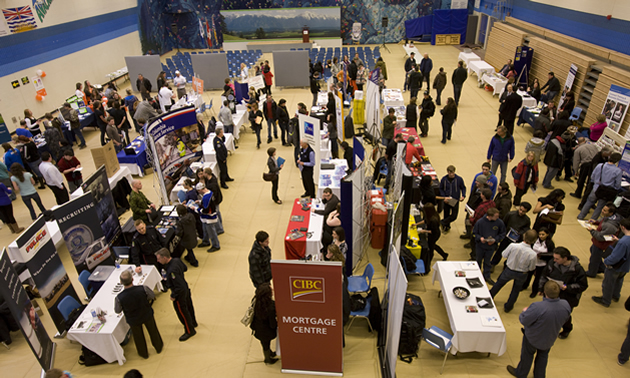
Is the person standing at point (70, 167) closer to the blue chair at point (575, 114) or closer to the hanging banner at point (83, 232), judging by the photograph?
the hanging banner at point (83, 232)

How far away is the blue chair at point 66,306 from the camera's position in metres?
5.53

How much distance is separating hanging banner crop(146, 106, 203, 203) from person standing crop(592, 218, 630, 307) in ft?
26.0

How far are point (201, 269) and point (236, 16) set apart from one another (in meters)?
22.5

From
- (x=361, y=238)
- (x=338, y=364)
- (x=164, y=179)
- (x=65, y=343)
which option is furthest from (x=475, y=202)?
(x=65, y=343)

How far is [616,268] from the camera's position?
5594 mm

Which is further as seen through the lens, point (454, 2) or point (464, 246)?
point (454, 2)

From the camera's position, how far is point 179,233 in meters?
6.62

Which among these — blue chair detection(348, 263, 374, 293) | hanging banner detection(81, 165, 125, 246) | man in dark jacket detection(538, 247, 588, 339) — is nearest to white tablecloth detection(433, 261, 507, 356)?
man in dark jacket detection(538, 247, 588, 339)

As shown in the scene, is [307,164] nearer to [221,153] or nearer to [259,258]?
[221,153]

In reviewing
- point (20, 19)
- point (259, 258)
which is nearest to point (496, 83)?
point (259, 258)

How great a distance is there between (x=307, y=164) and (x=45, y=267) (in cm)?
493

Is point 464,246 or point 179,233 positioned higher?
point 179,233

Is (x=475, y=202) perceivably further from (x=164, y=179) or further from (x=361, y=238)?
(x=164, y=179)

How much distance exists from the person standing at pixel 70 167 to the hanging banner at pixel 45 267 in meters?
3.80
